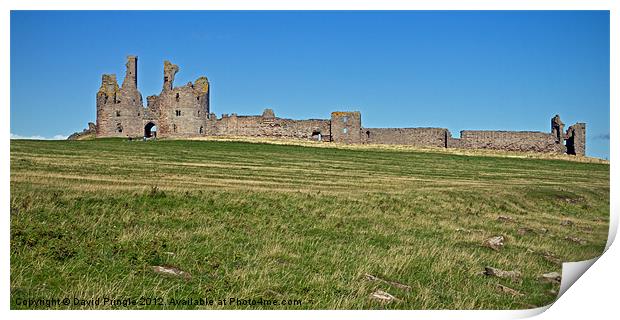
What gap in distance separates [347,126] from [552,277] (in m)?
41.9

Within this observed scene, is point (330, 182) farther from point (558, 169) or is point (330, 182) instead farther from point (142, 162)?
point (558, 169)

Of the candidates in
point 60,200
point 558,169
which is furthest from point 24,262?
point 558,169

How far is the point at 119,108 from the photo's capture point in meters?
52.1

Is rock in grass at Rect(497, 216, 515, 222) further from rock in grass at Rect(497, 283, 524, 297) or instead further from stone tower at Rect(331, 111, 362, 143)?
stone tower at Rect(331, 111, 362, 143)

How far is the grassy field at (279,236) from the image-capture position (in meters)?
8.47

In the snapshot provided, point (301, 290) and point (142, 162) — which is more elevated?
point (142, 162)

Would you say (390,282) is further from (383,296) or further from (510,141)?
(510,141)

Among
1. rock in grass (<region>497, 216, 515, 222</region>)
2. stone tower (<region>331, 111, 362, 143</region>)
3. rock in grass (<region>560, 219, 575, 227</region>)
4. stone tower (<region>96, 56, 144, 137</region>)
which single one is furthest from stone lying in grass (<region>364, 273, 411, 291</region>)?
stone tower (<region>96, 56, 144, 137</region>)

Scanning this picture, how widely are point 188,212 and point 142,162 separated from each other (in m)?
10.6

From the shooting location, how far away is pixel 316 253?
34.5 feet

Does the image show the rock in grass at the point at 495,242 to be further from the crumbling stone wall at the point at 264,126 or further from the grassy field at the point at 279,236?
the crumbling stone wall at the point at 264,126

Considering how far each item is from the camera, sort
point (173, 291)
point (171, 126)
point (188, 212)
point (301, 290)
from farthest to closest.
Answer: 1. point (171, 126)
2. point (188, 212)
3. point (301, 290)
4. point (173, 291)

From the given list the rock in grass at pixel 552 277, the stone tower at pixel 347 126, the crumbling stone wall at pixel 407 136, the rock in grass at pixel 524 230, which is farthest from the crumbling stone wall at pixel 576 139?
the rock in grass at pixel 552 277

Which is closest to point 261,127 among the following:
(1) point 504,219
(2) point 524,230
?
(1) point 504,219
